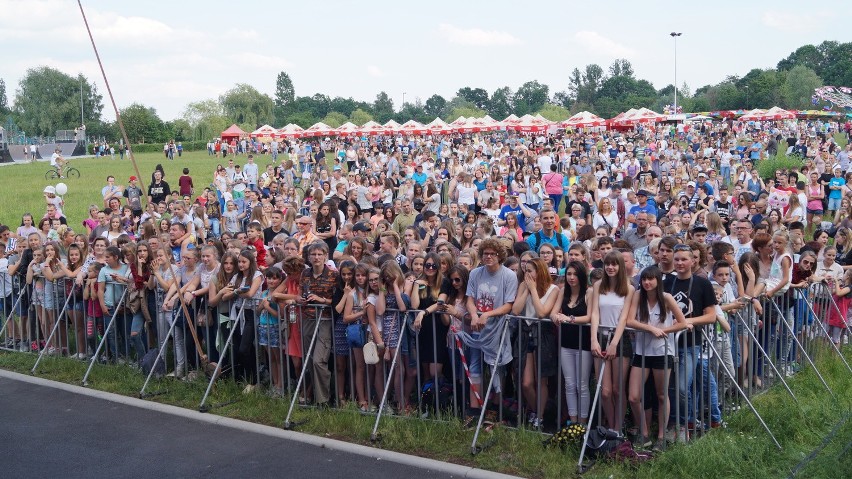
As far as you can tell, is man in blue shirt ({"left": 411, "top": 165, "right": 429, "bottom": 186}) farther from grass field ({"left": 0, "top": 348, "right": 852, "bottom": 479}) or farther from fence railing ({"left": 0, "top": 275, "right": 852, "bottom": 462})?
grass field ({"left": 0, "top": 348, "right": 852, "bottom": 479})

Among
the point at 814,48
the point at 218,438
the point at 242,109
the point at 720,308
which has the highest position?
the point at 814,48

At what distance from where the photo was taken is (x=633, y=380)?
275 inches

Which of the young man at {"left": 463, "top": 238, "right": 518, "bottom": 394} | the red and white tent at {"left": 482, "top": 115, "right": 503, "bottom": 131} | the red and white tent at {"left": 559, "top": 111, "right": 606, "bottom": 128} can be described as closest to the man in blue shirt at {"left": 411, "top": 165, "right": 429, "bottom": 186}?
the young man at {"left": 463, "top": 238, "right": 518, "bottom": 394}

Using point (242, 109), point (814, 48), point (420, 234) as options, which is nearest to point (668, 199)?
point (420, 234)

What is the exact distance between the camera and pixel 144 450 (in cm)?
750

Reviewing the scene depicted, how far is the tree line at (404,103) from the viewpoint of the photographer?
89375 millimetres

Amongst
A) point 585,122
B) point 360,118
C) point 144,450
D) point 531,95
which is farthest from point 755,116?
point 531,95

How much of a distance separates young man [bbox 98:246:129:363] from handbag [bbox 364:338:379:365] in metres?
3.71

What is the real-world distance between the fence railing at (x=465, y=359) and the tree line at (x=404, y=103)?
7606cm

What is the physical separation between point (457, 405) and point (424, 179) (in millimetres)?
14889

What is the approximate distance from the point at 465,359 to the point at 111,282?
4876 mm

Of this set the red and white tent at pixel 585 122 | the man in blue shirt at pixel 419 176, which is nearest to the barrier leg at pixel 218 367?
the man in blue shirt at pixel 419 176

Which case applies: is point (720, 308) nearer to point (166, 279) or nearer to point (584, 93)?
point (166, 279)

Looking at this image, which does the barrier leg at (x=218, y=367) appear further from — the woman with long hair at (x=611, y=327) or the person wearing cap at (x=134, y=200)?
the person wearing cap at (x=134, y=200)
